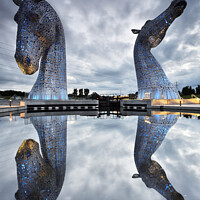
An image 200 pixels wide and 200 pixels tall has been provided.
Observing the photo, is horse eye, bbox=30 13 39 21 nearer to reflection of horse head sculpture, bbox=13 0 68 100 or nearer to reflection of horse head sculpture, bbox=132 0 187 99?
reflection of horse head sculpture, bbox=13 0 68 100

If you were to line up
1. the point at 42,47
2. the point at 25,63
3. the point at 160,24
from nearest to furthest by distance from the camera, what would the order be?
the point at 25,63 → the point at 42,47 → the point at 160,24

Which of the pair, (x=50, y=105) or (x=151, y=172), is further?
(x=50, y=105)

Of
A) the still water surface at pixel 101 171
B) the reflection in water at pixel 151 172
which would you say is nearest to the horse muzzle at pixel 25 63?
the still water surface at pixel 101 171

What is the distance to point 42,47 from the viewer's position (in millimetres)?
12305

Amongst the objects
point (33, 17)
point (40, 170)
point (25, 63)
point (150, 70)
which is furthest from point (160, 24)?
point (40, 170)

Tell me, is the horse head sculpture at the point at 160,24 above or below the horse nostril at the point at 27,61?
above

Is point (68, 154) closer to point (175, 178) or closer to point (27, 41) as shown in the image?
point (175, 178)

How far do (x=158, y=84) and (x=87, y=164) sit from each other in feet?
69.2

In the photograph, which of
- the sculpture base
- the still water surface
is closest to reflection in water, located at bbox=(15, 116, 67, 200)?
the still water surface

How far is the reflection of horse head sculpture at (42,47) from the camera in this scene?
32.8ft

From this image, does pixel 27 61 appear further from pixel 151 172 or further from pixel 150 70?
pixel 150 70

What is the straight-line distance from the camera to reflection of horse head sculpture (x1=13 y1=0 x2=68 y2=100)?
9.99 metres

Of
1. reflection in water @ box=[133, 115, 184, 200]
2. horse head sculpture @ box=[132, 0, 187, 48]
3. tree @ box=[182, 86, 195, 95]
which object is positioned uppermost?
horse head sculpture @ box=[132, 0, 187, 48]

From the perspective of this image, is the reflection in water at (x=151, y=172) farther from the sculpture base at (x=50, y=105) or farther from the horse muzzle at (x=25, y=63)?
the sculpture base at (x=50, y=105)
